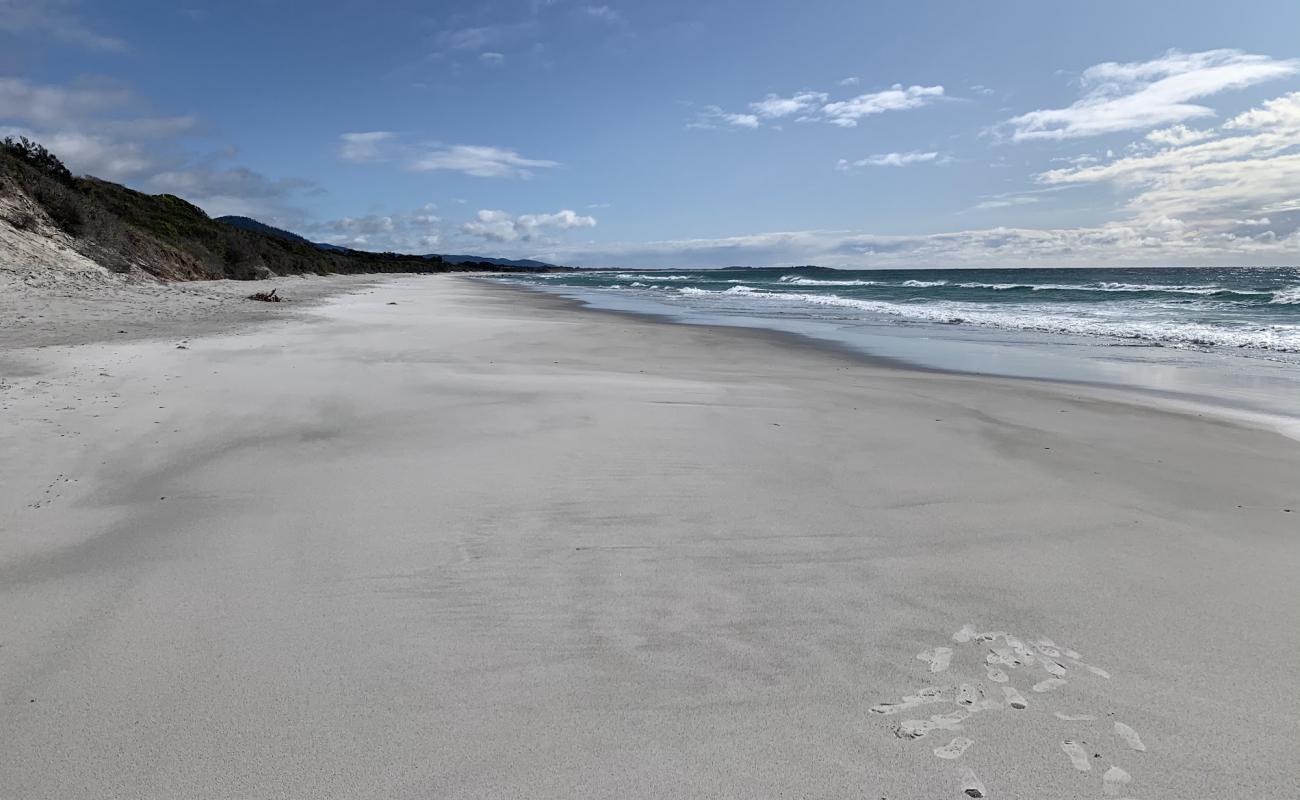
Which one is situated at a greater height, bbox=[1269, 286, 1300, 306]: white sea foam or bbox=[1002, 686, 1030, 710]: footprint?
bbox=[1269, 286, 1300, 306]: white sea foam

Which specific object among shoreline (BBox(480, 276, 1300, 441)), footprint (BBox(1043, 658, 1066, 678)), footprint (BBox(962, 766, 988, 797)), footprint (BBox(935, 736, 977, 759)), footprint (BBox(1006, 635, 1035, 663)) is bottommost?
footprint (BBox(962, 766, 988, 797))

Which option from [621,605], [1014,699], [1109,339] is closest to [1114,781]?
[1014,699]

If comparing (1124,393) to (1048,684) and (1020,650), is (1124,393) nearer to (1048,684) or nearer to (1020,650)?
(1020,650)

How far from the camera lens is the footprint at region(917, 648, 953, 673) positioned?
7.30ft

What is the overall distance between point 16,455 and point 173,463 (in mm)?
848

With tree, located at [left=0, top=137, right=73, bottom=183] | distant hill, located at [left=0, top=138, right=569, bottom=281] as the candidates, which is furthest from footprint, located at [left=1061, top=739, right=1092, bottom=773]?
tree, located at [left=0, top=137, right=73, bottom=183]

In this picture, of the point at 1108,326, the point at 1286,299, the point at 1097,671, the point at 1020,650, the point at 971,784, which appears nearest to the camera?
the point at 971,784

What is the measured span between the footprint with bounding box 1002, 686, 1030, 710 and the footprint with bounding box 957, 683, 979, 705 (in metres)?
Result: 0.09

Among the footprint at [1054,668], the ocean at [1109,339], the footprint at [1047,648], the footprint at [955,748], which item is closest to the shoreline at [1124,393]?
the ocean at [1109,339]

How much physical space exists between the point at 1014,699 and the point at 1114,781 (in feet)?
1.07

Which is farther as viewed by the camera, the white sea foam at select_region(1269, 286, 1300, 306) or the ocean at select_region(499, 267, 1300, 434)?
the white sea foam at select_region(1269, 286, 1300, 306)

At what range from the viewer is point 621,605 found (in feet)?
8.52

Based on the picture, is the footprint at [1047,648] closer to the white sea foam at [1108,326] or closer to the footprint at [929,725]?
the footprint at [929,725]

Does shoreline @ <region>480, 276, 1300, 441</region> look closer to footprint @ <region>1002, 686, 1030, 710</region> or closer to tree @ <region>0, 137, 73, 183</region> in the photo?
footprint @ <region>1002, 686, 1030, 710</region>
